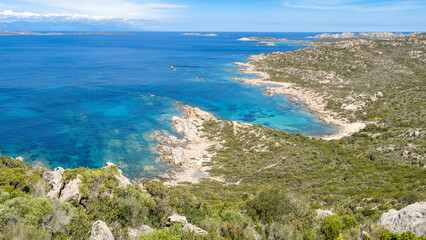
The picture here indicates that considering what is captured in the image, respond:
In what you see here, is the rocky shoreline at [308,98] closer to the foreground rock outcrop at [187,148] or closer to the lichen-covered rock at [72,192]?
the foreground rock outcrop at [187,148]

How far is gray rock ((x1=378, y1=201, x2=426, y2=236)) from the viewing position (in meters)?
14.3

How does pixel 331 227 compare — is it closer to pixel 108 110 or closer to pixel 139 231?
pixel 139 231

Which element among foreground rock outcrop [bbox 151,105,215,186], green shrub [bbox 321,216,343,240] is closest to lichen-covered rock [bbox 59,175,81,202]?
foreground rock outcrop [bbox 151,105,215,186]

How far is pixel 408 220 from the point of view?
49.1ft

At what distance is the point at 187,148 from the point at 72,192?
2643cm

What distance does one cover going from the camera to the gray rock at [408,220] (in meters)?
14.3

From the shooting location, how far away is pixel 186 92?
8338 centimetres

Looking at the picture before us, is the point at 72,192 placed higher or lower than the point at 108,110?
higher

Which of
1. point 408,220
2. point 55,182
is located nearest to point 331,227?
point 408,220

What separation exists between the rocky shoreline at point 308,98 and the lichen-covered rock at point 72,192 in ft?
144

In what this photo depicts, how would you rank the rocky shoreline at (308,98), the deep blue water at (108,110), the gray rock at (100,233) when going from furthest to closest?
the rocky shoreline at (308,98), the deep blue water at (108,110), the gray rock at (100,233)

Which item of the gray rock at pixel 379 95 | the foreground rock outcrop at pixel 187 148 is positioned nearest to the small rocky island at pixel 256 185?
the foreground rock outcrop at pixel 187 148

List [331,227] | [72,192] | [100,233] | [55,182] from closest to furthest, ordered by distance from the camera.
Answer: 1. [100,233]
2. [331,227]
3. [72,192]
4. [55,182]

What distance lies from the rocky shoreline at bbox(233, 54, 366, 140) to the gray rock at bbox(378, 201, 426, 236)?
35.4m
